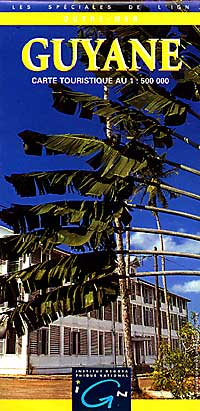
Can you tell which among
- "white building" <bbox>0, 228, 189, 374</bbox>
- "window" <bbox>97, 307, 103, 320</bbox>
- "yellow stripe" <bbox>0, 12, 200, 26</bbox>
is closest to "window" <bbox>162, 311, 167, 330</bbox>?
"white building" <bbox>0, 228, 189, 374</bbox>

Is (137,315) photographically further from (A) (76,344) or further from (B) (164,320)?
(A) (76,344)

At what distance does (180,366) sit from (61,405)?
1.48 feet

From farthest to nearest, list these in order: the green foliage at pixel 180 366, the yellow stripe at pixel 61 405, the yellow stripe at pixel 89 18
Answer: the yellow stripe at pixel 89 18 < the green foliage at pixel 180 366 < the yellow stripe at pixel 61 405

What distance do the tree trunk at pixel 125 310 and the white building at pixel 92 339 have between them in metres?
0.02

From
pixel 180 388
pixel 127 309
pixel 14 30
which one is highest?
pixel 14 30

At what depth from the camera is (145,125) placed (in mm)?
2062

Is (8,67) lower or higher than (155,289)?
higher

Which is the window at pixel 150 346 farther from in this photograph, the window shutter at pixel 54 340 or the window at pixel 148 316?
the window shutter at pixel 54 340

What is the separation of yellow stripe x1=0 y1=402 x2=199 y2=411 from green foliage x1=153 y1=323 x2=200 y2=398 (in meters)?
0.06

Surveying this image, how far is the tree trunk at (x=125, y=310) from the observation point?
5.93 feet

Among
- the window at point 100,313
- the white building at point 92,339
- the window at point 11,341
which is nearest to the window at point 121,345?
the white building at point 92,339

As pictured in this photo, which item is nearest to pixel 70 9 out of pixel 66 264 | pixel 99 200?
pixel 99 200

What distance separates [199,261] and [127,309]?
1.03 ft

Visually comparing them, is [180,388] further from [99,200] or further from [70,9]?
[70,9]
